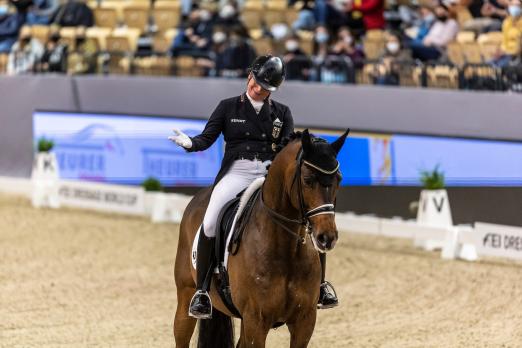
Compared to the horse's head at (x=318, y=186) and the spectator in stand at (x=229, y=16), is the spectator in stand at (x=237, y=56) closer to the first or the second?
the spectator in stand at (x=229, y=16)

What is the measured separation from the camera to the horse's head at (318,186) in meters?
6.11

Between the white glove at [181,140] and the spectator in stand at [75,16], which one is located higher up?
the white glove at [181,140]

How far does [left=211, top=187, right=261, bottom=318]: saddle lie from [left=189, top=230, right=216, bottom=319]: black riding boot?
0.06 metres

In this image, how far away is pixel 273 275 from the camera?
6.70 meters

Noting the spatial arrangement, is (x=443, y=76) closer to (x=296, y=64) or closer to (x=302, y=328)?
(x=296, y=64)

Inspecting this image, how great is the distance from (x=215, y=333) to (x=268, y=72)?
186 cm

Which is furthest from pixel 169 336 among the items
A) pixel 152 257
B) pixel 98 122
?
pixel 98 122

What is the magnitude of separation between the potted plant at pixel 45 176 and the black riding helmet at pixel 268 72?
422 inches

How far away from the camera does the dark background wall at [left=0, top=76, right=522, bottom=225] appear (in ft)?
45.3

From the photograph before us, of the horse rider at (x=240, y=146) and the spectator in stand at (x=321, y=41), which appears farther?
the spectator in stand at (x=321, y=41)

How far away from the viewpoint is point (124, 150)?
17156mm

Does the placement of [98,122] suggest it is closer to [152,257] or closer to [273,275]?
[152,257]

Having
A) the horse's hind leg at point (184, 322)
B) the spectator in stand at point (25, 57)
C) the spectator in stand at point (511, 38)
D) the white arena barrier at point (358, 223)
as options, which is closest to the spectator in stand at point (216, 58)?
the spectator in stand at point (25, 57)

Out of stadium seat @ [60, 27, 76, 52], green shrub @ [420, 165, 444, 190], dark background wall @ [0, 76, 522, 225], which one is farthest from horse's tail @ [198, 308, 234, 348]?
stadium seat @ [60, 27, 76, 52]
